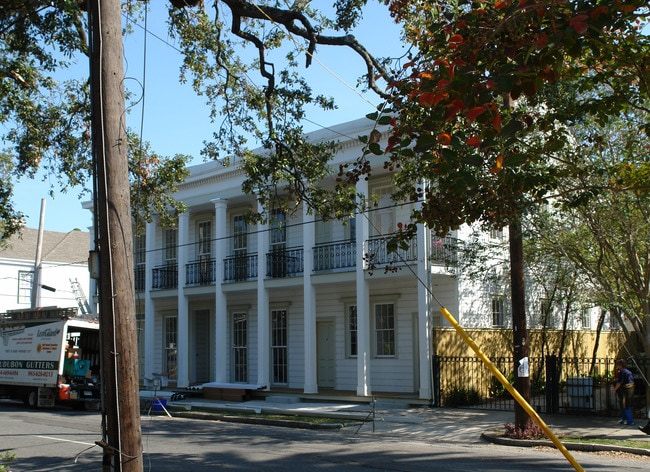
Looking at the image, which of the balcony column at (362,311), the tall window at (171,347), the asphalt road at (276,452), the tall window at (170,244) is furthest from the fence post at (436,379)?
the tall window at (170,244)

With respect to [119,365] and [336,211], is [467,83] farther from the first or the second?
[336,211]

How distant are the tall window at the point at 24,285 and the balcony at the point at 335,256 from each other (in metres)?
26.4

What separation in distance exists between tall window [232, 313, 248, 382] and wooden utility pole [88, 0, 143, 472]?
20.8 m

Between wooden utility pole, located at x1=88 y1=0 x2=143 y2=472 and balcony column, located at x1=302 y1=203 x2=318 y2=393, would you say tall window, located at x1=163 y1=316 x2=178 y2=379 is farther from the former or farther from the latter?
wooden utility pole, located at x1=88 y1=0 x2=143 y2=472

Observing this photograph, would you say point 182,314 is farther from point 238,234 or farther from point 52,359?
point 52,359

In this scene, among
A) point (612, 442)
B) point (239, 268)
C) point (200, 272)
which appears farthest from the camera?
point (200, 272)

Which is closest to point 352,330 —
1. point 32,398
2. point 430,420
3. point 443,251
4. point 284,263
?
point 284,263

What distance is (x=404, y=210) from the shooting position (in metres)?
21.8

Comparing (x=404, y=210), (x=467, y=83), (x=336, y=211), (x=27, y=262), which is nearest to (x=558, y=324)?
(x=404, y=210)

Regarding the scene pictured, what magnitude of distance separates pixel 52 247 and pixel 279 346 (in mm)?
29023

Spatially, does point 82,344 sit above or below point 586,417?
above

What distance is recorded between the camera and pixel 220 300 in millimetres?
25297

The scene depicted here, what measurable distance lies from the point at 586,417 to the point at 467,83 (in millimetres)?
13878

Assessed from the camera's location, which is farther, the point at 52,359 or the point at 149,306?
the point at 149,306
